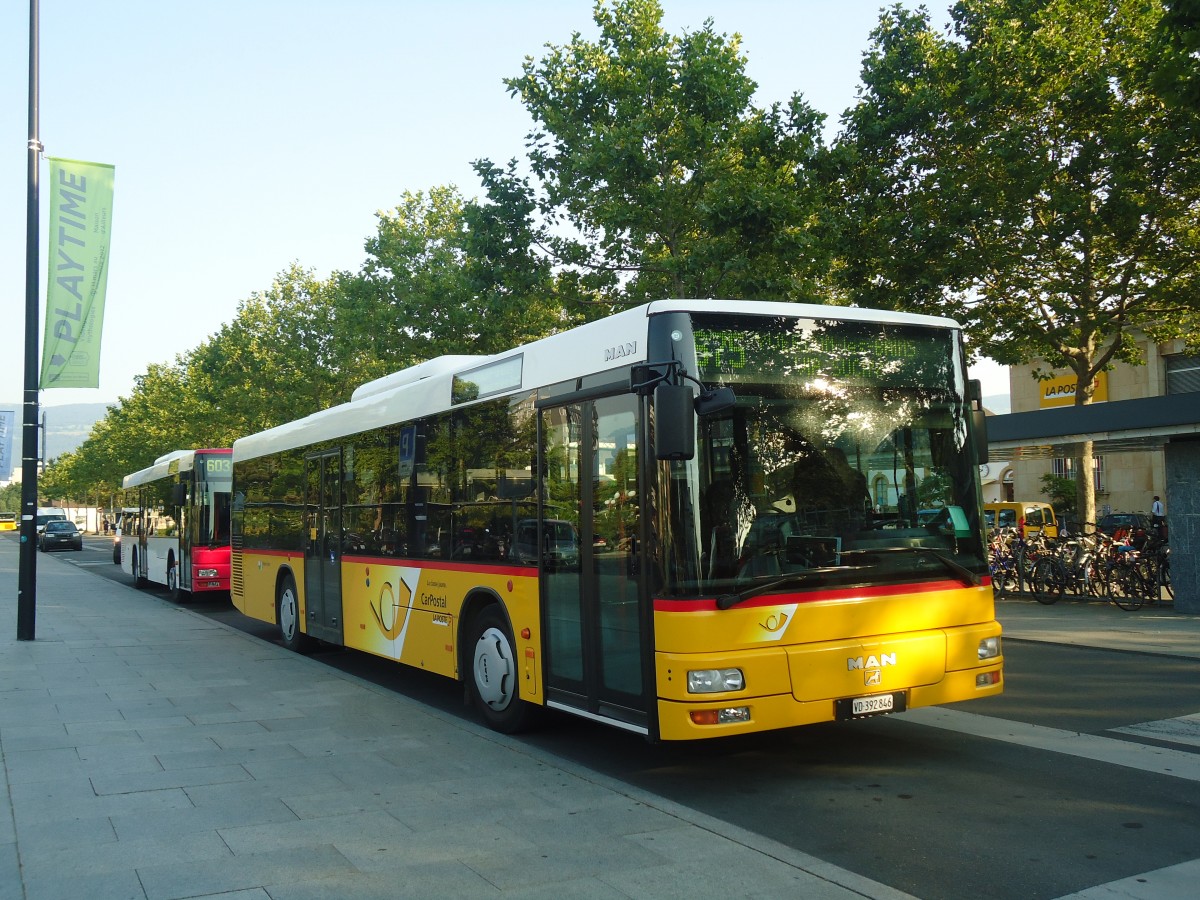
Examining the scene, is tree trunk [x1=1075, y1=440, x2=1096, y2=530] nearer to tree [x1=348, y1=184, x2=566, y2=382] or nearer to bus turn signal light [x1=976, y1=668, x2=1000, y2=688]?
tree [x1=348, y1=184, x2=566, y2=382]

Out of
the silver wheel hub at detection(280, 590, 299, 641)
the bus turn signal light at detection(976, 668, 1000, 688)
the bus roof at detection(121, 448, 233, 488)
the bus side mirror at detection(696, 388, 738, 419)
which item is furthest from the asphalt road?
the bus roof at detection(121, 448, 233, 488)

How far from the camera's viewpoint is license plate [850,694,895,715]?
20.8ft

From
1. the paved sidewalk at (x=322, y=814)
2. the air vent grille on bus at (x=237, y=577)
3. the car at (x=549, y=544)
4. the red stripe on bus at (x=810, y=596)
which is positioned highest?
the car at (x=549, y=544)

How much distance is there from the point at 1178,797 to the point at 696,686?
9.20ft

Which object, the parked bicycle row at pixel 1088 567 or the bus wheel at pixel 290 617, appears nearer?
the bus wheel at pixel 290 617

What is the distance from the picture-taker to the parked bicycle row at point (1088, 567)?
16453mm

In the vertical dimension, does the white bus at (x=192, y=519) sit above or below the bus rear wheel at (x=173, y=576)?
above

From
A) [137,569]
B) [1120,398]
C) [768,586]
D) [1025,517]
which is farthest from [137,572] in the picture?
[1120,398]

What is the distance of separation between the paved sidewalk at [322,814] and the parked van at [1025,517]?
835 inches

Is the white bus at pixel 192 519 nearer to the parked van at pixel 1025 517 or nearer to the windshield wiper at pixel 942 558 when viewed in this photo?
the windshield wiper at pixel 942 558

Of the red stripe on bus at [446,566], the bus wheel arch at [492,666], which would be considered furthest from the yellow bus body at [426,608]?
the bus wheel arch at [492,666]

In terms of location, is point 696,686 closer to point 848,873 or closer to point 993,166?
point 848,873

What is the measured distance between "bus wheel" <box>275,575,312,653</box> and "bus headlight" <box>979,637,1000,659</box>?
28.6ft

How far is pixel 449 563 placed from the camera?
8.89m
